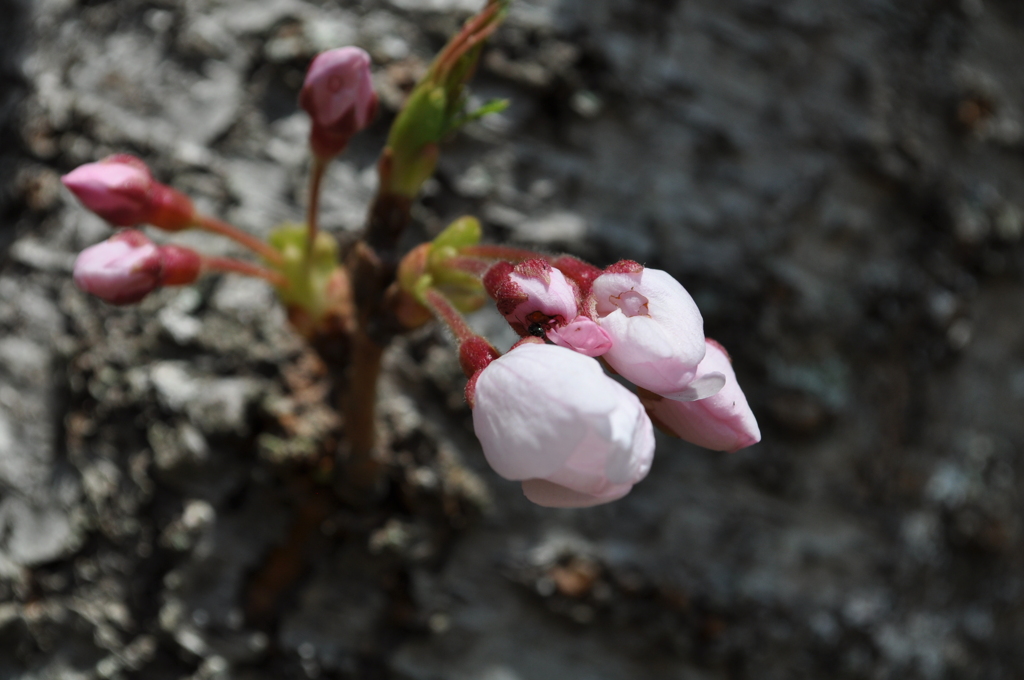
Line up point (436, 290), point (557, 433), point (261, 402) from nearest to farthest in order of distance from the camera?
point (557, 433), point (436, 290), point (261, 402)

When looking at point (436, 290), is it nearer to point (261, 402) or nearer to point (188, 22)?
point (261, 402)

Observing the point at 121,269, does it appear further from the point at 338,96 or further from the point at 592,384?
the point at 592,384

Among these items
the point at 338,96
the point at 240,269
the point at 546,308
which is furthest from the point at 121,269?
the point at 546,308

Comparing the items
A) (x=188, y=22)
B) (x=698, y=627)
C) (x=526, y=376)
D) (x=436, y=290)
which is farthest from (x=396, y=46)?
(x=698, y=627)

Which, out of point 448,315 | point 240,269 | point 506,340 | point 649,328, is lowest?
point 506,340

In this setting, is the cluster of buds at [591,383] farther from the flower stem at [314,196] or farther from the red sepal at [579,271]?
the flower stem at [314,196]

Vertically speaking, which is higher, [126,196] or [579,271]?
[579,271]

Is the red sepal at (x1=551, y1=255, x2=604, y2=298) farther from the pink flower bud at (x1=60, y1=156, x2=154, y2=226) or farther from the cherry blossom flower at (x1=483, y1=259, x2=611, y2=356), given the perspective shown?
the pink flower bud at (x1=60, y1=156, x2=154, y2=226)

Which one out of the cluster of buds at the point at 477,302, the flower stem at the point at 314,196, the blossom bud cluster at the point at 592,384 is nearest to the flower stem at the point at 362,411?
the cluster of buds at the point at 477,302
